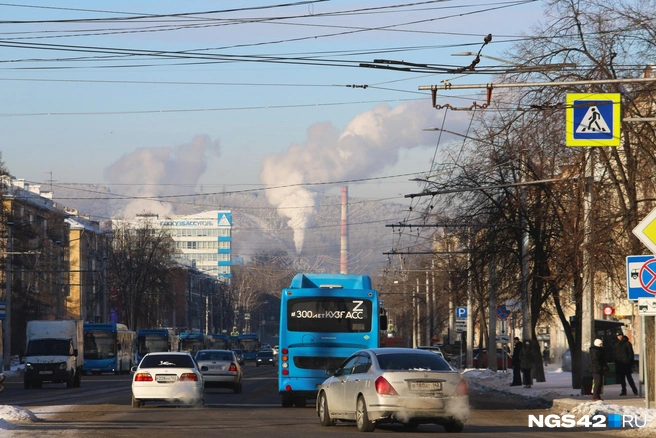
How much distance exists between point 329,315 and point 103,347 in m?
43.5

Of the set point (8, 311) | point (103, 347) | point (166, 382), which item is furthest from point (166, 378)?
point (103, 347)

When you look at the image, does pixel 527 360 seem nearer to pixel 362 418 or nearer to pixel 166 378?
pixel 166 378

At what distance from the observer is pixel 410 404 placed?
61.4 feet

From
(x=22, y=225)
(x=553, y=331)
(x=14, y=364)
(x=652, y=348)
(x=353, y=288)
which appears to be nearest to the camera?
(x=652, y=348)

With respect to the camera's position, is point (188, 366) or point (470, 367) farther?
point (470, 367)

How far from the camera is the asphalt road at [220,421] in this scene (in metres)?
19.2

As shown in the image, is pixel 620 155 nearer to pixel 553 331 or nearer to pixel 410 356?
pixel 410 356

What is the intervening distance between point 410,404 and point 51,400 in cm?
1828

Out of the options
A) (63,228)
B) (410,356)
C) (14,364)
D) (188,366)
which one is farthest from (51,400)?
(63,228)

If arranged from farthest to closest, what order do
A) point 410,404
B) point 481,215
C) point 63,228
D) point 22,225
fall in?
1. point 63,228
2. point 22,225
3. point 481,215
4. point 410,404

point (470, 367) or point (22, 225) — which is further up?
point (22, 225)

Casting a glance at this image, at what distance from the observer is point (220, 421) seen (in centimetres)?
2270

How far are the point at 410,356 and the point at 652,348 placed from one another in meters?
9.26

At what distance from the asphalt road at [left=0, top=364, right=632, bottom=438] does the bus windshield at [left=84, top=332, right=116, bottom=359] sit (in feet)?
116
